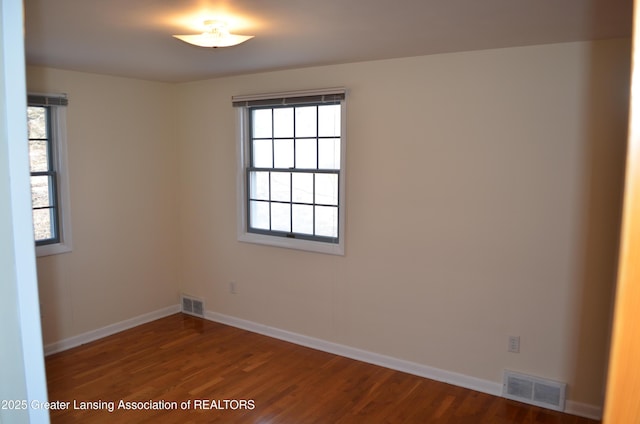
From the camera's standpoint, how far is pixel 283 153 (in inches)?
177

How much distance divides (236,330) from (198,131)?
2133mm

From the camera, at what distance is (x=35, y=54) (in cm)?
351

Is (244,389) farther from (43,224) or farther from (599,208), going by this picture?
(599,208)

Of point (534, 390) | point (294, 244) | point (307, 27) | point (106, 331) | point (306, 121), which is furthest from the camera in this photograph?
point (106, 331)

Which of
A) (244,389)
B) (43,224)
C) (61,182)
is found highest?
(61,182)

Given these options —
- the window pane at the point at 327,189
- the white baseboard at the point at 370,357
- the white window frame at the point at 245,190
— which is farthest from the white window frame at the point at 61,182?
the window pane at the point at 327,189

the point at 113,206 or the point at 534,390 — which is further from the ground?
the point at 113,206

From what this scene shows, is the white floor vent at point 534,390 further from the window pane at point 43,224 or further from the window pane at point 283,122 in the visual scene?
the window pane at point 43,224

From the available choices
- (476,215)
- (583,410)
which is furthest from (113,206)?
(583,410)

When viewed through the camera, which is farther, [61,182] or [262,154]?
[262,154]

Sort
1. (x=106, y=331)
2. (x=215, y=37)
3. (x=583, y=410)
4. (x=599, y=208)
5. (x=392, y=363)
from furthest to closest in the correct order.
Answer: (x=106, y=331) < (x=392, y=363) < (x=583, y=410) < (x=599, y=208) < (x=215, y=37)

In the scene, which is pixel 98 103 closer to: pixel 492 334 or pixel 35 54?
pixel 35 54

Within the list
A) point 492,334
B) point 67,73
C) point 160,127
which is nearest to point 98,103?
point 67,73

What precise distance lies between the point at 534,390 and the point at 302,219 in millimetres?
2339
